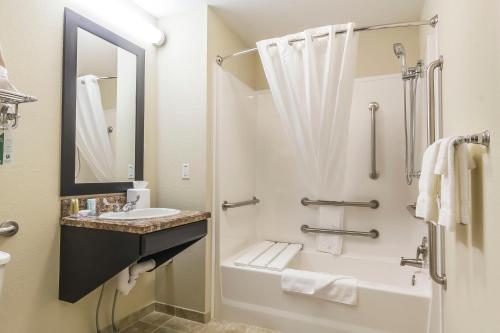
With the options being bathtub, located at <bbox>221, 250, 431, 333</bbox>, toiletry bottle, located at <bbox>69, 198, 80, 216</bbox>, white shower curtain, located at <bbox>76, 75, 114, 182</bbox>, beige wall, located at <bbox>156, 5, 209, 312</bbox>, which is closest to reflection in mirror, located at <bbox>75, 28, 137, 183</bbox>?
white shower curtain, located at <bbox>76, 75, 114, 182</bbox>

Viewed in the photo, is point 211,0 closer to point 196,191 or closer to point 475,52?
point 196,191

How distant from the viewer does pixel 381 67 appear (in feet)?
8.42

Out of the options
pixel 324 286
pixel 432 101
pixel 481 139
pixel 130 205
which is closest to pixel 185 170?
pixel 130 205

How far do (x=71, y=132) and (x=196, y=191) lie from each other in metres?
0.89

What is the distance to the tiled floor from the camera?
1973mm

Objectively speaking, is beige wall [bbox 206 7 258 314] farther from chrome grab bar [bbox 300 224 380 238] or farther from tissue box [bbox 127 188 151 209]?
chrome grab bar [bbox 300 224 380 238]

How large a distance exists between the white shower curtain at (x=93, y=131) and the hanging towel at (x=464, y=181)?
1934 millimetres

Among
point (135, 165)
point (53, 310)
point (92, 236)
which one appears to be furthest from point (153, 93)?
point (53, 310)

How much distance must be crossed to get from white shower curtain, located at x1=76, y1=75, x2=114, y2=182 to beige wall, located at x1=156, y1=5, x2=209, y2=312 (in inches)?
17.7

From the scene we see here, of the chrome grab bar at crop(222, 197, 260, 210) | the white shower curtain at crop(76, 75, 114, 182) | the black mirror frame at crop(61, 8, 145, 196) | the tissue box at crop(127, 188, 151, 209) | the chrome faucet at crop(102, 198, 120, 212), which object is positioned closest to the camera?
the black mirror frame at crop(61, 8, 145, 196)

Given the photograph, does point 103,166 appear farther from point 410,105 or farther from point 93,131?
point 410,105

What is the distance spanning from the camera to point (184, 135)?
2.18 meters

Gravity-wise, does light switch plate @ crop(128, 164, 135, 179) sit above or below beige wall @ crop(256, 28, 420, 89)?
below

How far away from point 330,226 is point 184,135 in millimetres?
1545
